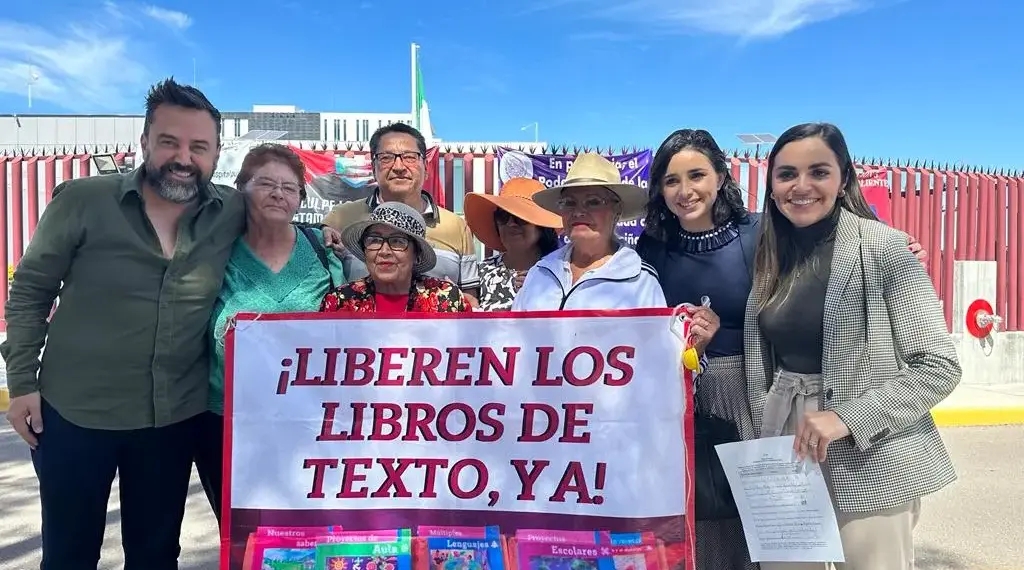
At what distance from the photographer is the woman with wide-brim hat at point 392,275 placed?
2645mm

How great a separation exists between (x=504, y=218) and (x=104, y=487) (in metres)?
2.18

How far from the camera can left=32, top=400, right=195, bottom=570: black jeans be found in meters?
2.56

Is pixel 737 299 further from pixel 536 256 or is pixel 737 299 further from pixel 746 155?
pixel 746 155

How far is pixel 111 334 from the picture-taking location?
2.55m

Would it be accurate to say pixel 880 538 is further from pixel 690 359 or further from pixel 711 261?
pixel 711 261

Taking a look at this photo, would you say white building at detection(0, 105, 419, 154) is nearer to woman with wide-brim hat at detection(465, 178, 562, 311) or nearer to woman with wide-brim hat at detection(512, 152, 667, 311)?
woman with wide-brim hat at detection(465, 178, 562, 311)

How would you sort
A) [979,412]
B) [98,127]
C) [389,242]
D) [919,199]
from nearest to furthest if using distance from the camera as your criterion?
[389,242]
[979,412]
[919,199]
[98,127]

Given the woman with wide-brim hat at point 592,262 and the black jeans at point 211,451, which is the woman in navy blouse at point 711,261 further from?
the black jeans at point 211,451

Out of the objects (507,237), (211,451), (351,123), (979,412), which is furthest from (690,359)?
(351,123)

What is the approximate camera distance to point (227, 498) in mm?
2365

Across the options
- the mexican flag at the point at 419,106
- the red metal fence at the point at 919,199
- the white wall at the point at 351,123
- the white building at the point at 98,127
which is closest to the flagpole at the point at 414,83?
the mexican flag at the point at 419,106

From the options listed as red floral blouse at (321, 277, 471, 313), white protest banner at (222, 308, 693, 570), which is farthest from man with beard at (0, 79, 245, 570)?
red floral blouse at (321, 277, 471, 313)

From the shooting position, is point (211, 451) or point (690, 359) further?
point (211, 451)

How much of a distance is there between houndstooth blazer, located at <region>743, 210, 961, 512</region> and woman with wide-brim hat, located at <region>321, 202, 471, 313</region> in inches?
56.6
